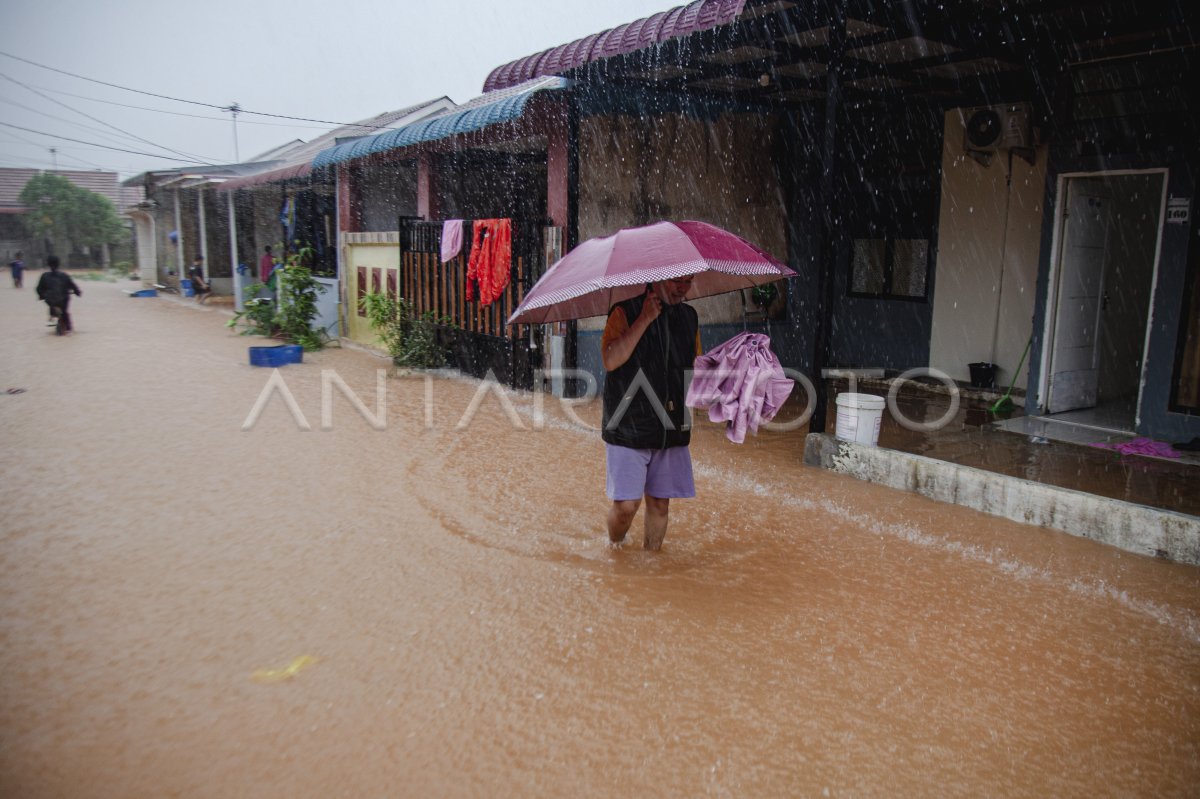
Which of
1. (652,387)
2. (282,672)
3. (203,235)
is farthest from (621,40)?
(203,235)

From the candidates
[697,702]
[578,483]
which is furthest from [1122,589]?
[578,483]

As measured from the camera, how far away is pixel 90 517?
574 centimetres

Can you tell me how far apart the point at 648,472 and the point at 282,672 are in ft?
7.34

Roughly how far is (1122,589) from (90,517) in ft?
22.4

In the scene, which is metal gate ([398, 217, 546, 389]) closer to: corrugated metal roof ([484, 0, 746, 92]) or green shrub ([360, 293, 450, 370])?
green shrub ([360, 293, 450, 370])

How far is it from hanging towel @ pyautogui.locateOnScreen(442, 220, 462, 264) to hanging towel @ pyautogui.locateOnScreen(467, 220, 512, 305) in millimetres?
281

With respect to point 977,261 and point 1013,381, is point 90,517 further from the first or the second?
point 977,261

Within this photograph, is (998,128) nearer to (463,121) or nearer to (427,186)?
(463,121)

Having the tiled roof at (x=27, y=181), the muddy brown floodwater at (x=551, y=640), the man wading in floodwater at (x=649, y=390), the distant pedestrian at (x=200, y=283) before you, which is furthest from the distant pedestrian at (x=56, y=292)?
the tiled roof at (x=27, y=181)

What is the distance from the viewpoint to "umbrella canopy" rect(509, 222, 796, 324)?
13.2 feet

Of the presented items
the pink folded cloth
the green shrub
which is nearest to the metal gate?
the green shrub

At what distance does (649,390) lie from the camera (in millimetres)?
4520

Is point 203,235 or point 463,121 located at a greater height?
point 463,121

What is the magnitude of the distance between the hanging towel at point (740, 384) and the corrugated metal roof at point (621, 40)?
12.9ft
